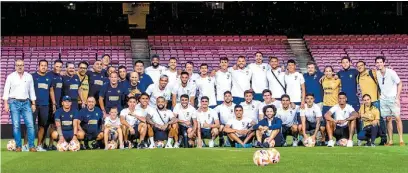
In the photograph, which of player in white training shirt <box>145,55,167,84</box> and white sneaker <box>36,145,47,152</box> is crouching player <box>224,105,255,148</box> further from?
white sneaker <box>36,145,47,152</box>

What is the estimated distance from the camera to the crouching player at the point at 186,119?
13.7 metres

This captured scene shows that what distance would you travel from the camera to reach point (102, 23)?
2728 cm

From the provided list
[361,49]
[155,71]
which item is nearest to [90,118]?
[155,71]

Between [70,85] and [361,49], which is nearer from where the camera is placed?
[70,85]

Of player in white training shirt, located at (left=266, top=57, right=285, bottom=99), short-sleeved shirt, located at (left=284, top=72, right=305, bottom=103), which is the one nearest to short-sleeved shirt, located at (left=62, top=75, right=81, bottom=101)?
player in white training shirt, located at (left=266, top=57, right=285, bottom=99)

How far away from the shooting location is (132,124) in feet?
44.2

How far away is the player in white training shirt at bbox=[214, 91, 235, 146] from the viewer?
45.3 ft

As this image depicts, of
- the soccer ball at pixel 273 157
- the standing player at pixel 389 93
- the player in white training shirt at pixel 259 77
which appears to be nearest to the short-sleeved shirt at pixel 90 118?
the player in white training shirt at pixel 259 77

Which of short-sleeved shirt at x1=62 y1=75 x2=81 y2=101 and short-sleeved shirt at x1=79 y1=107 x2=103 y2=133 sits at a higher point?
short-sleeved shirt at x1=62 y1=75 x2=81 y2=101

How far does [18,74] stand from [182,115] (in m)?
3.05

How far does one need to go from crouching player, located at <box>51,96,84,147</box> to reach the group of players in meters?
0.02

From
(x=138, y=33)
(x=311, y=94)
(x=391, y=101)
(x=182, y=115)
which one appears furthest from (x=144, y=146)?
(x=138, y=33)

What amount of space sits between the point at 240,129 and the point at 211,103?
119cm

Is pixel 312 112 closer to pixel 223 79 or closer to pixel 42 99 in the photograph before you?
pixel 223 79
